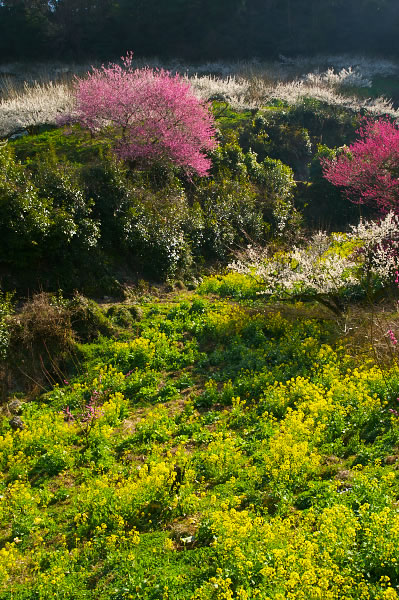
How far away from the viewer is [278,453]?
5.83 meters

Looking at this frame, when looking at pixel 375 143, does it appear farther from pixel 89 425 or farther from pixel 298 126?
pixel 89 425

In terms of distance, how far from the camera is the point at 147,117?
52.5ft

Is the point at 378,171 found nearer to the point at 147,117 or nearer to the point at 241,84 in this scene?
the point at 147,117

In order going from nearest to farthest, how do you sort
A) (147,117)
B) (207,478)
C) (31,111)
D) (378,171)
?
(207,478) < (378,171) < (147,117) < (31,111)

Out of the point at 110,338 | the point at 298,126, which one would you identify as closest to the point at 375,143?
the point at 298,126

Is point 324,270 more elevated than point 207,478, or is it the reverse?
point 324,270

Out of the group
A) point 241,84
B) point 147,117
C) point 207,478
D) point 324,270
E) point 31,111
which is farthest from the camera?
point 241,84

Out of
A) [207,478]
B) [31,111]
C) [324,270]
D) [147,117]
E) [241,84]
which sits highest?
[241,84]

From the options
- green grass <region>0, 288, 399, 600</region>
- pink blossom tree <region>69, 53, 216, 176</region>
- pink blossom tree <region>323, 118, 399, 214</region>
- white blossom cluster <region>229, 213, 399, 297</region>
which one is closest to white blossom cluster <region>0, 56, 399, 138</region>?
pink blossom tree <region>69, 53, 216, 176</region>

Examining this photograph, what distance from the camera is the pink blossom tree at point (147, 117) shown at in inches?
622

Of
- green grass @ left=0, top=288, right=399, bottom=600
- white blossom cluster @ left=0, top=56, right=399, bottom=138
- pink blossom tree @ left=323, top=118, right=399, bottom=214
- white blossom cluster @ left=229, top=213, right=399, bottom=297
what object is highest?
white blossom cluster @ left=0, top=56, right=399, bottom=138

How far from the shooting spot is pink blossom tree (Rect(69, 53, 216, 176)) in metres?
15.8

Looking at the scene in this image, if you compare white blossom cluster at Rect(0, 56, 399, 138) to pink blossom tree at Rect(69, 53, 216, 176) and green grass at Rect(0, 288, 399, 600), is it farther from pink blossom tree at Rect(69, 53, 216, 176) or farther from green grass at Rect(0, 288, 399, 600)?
green grass at Rect(0, 288, 399, 600)

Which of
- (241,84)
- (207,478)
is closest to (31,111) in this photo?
(241,84)
